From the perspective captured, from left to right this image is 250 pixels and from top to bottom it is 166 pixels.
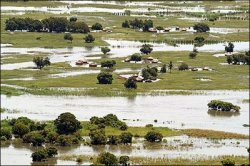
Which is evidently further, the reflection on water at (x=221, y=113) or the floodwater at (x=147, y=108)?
the reflection on water at (x=221, y=113)

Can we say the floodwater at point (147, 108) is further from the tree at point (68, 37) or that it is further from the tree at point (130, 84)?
the tree at point (68, 37)

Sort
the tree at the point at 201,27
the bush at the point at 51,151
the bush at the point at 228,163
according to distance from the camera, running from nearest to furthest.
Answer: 1. the bush at the point at 228,163
2. the bush at the point at 51,151
3. the tree at the point at 201,27

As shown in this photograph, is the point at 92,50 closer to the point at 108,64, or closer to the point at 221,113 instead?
the point at 108,64

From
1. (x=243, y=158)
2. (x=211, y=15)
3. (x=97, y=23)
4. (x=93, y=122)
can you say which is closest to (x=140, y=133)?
(x=93, y=122)

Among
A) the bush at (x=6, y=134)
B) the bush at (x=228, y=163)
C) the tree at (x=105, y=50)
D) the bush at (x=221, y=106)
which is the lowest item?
the bush at (x=228, y=163)

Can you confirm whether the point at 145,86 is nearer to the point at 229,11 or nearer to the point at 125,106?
the point at 125,106

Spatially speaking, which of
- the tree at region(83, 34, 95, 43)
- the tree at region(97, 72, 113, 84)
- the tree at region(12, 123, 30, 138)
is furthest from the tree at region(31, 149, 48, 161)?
the tree at region(83, 34, 95, 43)

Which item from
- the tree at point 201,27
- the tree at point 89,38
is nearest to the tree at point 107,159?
the tree at point 89,38
